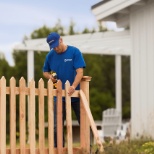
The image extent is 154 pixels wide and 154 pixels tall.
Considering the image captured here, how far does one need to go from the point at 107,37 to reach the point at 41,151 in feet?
27.5

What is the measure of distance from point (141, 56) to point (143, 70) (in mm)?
287

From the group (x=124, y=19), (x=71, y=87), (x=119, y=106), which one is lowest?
(x=119, y=106)

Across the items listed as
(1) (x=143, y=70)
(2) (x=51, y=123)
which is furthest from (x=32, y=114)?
(1) (x=143, y=70)

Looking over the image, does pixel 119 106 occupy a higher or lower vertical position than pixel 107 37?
lower

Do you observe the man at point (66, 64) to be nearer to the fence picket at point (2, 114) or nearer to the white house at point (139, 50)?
the fence picket at point (2, 114)

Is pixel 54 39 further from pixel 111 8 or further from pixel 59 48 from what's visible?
pixel 111 8

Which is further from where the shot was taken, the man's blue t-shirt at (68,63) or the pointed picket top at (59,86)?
the man's blue t-shirt at (68,63)

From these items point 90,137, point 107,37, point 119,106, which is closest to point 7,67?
point 119,106

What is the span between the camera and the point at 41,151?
8.37 m

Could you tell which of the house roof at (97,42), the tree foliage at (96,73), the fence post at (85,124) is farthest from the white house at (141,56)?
the tree foliage at (96,73)

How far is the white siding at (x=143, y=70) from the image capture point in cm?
1323

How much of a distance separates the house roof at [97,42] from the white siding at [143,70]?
1.56m

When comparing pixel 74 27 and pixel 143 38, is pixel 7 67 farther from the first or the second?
pixel 143 38

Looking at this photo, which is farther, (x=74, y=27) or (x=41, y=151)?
(x=74, y=27)
